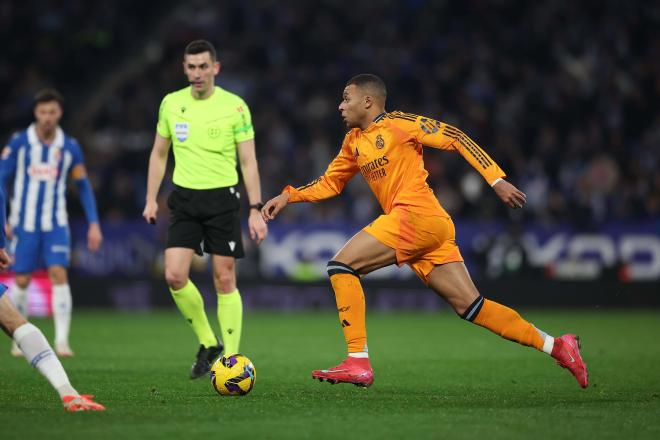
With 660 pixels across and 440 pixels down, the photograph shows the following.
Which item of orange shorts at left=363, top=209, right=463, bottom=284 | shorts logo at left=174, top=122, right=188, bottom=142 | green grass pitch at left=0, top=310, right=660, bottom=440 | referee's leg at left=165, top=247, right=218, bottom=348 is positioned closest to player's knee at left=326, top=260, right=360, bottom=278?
orange shorts at left=363, top=209, right=463, bottom=284

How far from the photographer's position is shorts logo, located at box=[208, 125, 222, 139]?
8.55 m

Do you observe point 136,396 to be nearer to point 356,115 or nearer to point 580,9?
point 356,115

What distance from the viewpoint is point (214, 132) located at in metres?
8.56

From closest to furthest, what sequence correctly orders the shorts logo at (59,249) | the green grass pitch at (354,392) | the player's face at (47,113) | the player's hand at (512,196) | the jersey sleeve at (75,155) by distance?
the green grass pitch at (354,392) < the player's hand at (512,196) < the player's face at (47,113) < the shorts logo at (59,249) < the jersey sleeve at (75,155)

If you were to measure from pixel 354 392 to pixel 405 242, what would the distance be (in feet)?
3.84

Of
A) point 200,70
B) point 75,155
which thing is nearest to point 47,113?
point 75,155

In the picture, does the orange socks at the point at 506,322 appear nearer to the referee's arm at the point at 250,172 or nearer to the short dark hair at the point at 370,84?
the short dark hair at the point at 370,84

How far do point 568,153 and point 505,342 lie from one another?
23.3 feet

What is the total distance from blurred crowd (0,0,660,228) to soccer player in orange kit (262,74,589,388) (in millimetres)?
10468

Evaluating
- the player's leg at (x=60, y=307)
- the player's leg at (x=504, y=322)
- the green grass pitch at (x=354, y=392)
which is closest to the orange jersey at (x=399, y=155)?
the player's leg at (x=504, y=322)

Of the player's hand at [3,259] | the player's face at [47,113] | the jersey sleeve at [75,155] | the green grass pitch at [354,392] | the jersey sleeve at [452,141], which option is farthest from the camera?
the jersey sleeve at [75,155]

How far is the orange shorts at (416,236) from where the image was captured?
24.7 feet

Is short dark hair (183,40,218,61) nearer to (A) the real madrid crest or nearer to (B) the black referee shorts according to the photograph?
(B) the black referee shorts

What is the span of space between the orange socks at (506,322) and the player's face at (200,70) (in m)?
2.78
